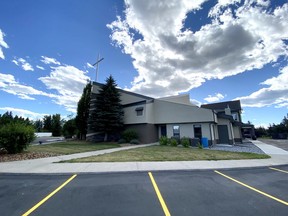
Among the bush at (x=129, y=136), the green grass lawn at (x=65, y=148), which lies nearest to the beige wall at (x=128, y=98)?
the bush at (x=129, y=136)

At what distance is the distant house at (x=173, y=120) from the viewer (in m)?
20.5

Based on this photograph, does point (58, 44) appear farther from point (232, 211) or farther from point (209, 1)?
point (232, 211)

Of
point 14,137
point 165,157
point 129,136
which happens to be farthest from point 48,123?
point 165,157

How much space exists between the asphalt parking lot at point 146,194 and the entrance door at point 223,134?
16316 millimetres

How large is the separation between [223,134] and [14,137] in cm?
2293

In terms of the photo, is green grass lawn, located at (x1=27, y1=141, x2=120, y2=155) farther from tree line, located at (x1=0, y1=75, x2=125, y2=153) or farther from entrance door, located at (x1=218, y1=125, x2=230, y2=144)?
entrance door, located at (x1=218, y1=125, x2=230, y2=144)

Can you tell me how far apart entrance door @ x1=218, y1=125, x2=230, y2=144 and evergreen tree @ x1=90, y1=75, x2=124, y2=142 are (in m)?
14.2

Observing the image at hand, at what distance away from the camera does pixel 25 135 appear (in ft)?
39.4

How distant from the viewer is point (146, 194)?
4.77m

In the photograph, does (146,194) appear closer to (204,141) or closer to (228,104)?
(204,141)

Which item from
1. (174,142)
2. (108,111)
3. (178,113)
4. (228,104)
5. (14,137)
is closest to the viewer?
(14,137)

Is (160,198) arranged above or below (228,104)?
below

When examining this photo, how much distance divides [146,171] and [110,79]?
67.5 feet

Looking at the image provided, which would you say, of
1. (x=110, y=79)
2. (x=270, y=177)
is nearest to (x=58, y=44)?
(x=110, y=79)
